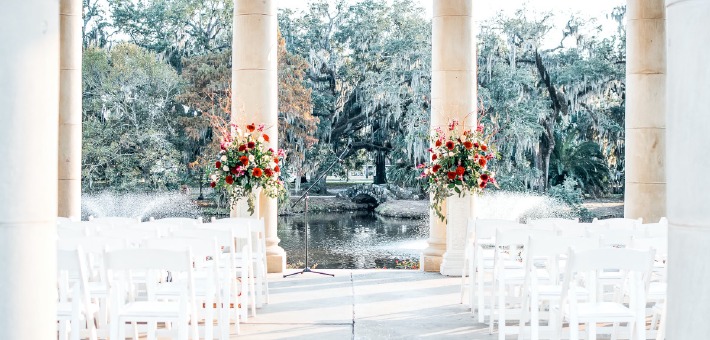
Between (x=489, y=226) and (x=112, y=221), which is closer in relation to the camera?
(x=489, y=226)

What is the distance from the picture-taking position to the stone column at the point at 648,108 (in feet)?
48.6

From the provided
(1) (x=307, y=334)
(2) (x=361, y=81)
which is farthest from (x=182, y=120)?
(1) (x=307, y=334)

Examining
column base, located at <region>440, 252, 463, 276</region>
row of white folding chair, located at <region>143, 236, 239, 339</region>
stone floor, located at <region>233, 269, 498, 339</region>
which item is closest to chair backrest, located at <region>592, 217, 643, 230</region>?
stone floor, located at <region>233, 269, 498, 339</region>

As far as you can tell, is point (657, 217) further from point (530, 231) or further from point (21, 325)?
point (21, 325)

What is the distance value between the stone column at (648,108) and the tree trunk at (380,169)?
24.4 meters

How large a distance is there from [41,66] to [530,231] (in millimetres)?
6085

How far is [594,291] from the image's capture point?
309 inches

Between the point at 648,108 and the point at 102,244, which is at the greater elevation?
the point at 648,108

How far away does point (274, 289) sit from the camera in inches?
516

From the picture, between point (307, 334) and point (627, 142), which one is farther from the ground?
point (627, 142)

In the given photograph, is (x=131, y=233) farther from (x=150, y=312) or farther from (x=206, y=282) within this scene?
(x=150, y=312)

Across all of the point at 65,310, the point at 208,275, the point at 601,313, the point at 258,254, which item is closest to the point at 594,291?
the point at 601,313

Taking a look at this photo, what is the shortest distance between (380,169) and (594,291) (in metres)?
31.8

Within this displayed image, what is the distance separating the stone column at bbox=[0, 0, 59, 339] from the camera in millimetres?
4668
